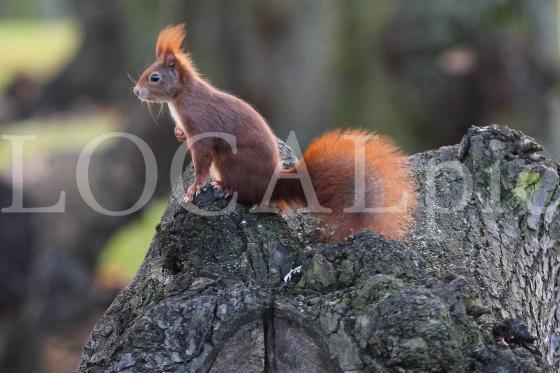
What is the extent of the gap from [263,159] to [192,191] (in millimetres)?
249

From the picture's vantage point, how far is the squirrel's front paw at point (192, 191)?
2518mm

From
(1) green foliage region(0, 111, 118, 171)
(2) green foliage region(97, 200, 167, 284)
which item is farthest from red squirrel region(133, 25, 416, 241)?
(1) green foliage region(0, 111, 118, 171)

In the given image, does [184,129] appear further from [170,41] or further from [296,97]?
[296,97]

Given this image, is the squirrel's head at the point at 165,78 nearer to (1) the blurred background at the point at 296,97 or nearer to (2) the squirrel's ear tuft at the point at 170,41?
(2) the squirrel's ear tuft at the point at 170,41

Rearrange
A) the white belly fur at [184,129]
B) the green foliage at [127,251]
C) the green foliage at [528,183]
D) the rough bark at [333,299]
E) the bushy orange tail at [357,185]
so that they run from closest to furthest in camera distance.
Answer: the rough bark at [333,299]
the bushy orange tail at [357,185]
the green foliage at [528,183]
the white belly fur at [184,129]
the green foliage at [127,251]

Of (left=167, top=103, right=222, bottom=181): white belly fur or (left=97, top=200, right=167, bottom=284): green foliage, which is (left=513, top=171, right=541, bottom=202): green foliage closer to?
(left=167, top=103, right=222, bottom=181): white belly fur

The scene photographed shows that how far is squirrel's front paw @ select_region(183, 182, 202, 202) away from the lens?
2.52 meters

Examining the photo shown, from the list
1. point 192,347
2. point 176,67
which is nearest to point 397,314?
point 192,347

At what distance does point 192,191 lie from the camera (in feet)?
8.54

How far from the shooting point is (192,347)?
6.33ft

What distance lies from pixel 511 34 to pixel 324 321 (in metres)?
4.97

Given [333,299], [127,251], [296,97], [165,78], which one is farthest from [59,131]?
[333,299]

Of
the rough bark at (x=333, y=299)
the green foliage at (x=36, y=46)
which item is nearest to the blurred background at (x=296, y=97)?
the rough bark at (x=333, y=299)

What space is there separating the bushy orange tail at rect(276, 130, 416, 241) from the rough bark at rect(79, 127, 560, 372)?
6cm
